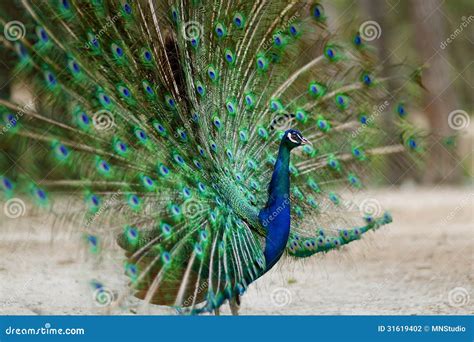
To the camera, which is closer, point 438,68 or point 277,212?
point 277,212

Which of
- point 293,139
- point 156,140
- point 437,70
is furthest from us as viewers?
point 437,70

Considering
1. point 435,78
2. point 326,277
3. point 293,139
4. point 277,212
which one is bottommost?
point 277,212

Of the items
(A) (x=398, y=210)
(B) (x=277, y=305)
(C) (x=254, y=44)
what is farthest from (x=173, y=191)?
(A) (x=398, y=210)

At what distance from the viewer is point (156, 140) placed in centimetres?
513

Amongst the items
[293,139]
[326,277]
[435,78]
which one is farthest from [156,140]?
[435,78]

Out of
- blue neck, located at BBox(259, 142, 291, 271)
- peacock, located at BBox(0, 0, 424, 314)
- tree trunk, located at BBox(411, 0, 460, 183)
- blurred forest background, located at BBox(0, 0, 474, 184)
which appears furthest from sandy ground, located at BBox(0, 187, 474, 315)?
tree trunk, located at BBox(411, 0, 460, 183)

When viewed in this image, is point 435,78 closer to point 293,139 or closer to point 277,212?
point 293,139

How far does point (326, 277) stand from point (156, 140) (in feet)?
12.2

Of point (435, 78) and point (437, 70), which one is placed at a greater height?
point (437, 70)

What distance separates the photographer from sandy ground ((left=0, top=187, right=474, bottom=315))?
648cm

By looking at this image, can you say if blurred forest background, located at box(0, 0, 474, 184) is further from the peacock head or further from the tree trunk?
the peacock head

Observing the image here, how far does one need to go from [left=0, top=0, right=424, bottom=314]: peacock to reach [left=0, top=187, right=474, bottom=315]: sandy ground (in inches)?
16.0

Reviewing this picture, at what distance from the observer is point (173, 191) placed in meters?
5.06

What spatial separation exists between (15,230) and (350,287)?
535 cm
